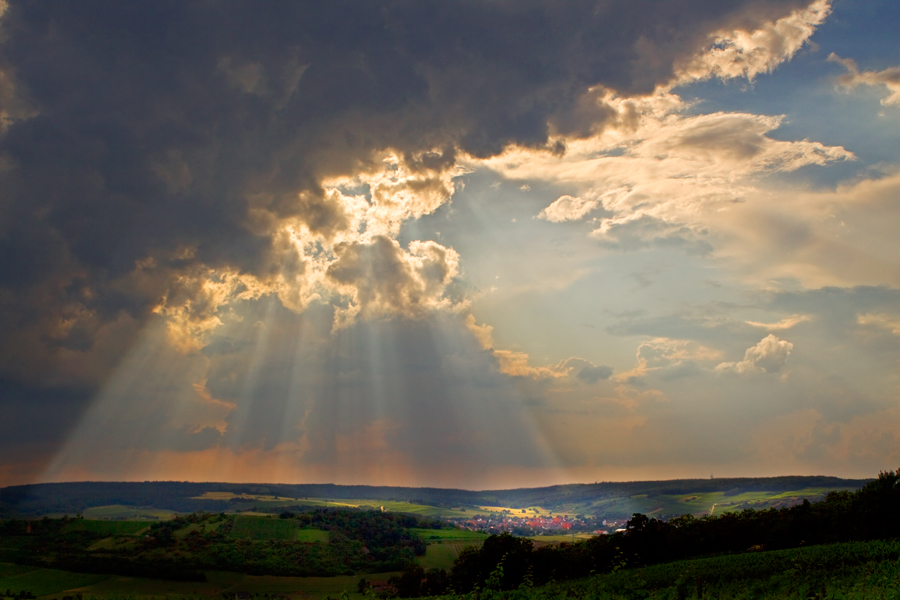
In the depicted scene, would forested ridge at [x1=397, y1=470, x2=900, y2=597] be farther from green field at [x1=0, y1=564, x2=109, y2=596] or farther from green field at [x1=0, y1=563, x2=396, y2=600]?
green field at [x1=0, y1=564, x2=109, y2=596]

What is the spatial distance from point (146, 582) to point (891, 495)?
18995cm

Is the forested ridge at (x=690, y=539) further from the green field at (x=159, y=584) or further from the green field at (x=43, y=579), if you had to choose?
the green field at (x=43, y=579)

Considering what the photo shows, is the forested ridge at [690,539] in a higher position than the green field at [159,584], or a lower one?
higher

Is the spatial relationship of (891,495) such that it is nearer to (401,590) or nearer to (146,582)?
(401,590)

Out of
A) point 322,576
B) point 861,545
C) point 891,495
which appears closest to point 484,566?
point 861,545

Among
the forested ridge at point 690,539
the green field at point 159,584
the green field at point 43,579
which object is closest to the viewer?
the forested ridge at point 690,539

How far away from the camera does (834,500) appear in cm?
8806

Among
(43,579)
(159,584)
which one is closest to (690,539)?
(159,584)

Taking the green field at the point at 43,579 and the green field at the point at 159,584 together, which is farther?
the green field at the point at 43,579

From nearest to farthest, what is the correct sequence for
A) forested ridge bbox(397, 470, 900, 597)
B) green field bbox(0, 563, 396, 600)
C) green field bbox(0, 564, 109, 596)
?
1. forested ridge bbox(397, 470, 900, 597)
2. green field bbox(0, 563, 396, 600)
3. green field bbox(0, 564, 109, 596)

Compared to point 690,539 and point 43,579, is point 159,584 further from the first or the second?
point 690,539

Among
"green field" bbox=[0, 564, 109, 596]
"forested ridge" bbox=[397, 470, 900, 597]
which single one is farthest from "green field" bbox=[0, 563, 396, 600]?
"forested ridge" bbox=[397, 470, 900, 597]

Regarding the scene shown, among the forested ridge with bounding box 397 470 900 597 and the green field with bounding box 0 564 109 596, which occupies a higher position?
the forested ridge with bounding box 397 470 900 597

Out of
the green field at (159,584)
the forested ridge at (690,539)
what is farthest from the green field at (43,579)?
the forested ridge at (690,539)
